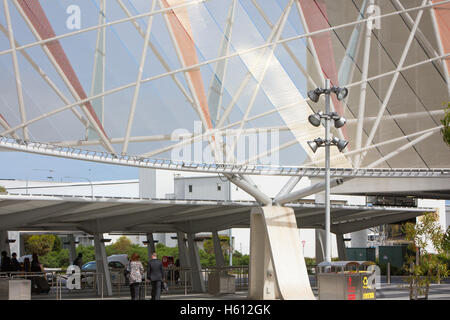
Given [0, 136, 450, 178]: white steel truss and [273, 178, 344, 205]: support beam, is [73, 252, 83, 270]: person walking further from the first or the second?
[273, 178, 344, 205]: support beam

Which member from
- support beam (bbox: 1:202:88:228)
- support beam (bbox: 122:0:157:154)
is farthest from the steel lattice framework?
support beam (bbox: 1:202:88:228)

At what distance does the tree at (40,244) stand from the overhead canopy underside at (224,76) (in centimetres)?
4653

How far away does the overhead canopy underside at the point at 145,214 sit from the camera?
27.0 metres

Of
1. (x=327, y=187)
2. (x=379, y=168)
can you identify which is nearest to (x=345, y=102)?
(x=379, y=168)

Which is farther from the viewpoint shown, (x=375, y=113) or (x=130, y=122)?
(x=375, y=113)

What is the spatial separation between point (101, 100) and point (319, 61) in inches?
394

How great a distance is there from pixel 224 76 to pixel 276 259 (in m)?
7.06

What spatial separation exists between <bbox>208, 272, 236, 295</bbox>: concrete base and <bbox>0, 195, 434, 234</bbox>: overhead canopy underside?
2755mm

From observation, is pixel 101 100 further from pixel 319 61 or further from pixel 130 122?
pixel 319 61

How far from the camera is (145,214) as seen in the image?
31219mm

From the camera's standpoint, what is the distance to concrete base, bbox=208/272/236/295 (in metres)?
33.3

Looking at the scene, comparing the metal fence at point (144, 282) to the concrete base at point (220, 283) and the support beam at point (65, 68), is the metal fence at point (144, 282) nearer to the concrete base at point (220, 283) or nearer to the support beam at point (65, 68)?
the concrete base at point (220, 283)

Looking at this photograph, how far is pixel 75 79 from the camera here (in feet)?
82.0
